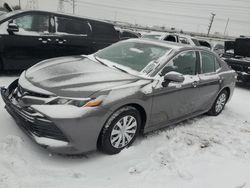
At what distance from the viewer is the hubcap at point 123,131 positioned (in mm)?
3625

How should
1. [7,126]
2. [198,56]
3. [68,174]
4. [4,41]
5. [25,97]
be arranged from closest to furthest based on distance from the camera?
1. [68,174]
2. [25,97]
3. [7,126]
4. [198,56]
5. [4,41]

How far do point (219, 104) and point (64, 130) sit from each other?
384 cm

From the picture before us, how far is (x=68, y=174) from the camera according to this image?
10.4 feet

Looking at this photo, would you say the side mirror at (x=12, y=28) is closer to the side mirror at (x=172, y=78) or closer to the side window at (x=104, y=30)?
the side window at (x=104, y=30)

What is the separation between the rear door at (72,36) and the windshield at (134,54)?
2400 millimetres

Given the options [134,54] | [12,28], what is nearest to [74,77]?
[134,54]

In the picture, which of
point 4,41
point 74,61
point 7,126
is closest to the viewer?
point 7,126

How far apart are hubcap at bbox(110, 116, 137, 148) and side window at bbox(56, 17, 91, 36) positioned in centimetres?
409

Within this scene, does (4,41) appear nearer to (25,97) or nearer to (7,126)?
(7,126)

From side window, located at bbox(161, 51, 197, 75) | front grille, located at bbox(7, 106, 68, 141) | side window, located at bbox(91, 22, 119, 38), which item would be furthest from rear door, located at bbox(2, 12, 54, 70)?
side window, located at bbox(161, 51, 197, 75)

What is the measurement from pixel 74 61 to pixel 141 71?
3.64 feet

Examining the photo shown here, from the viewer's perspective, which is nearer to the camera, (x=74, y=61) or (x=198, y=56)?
(x=74, y=61)

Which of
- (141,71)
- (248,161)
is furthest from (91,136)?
(248,161)

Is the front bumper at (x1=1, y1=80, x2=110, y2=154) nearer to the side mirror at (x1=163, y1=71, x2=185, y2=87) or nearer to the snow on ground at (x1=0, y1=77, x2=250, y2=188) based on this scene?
the snow on ground at (x1=0, y1=77, x2=250, y2=188)
